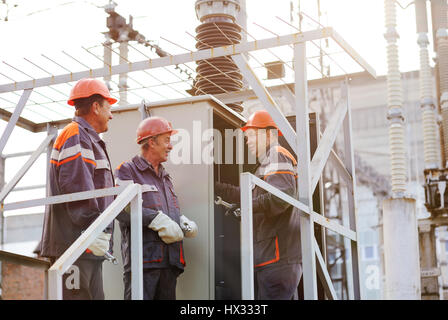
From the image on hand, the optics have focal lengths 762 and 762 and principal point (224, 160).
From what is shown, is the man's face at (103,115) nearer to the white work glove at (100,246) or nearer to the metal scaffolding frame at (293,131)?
the metal scaffolding frame at (293,131)

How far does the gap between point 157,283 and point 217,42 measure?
3.56 m

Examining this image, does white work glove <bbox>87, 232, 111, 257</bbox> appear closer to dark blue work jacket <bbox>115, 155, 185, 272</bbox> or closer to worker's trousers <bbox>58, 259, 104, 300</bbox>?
worker's trousers <bbox>58, 259, 104, 300</bbox>

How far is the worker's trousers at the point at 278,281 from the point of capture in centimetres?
649

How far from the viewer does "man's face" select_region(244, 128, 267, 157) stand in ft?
23.1

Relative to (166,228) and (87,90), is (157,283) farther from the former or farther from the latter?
(87,90)

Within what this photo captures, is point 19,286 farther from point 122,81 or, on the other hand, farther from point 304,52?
point 122,81

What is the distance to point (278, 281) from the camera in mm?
6496

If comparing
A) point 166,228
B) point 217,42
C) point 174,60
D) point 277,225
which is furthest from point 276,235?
point 217,42

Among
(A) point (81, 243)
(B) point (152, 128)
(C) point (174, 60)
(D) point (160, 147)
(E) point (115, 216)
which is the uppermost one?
(C) point (174, 60)

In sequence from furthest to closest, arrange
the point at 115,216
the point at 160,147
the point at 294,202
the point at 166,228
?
the point at 160,147
the point at 294,202
the point at 166,228
the point at 115,216

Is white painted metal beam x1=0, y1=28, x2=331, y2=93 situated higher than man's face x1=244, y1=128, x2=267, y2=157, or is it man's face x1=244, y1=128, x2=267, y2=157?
white painted metal beam x1=0, y1=28, x2=331, y2=93

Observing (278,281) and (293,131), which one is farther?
(278,281)

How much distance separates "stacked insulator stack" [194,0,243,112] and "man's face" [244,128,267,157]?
1.24m

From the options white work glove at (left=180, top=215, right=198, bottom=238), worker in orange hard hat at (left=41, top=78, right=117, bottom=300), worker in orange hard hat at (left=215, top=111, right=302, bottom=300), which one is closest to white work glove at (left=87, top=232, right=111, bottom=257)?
worker in orange hard hat at (left=41, top=78, right=117, bottom=300)
